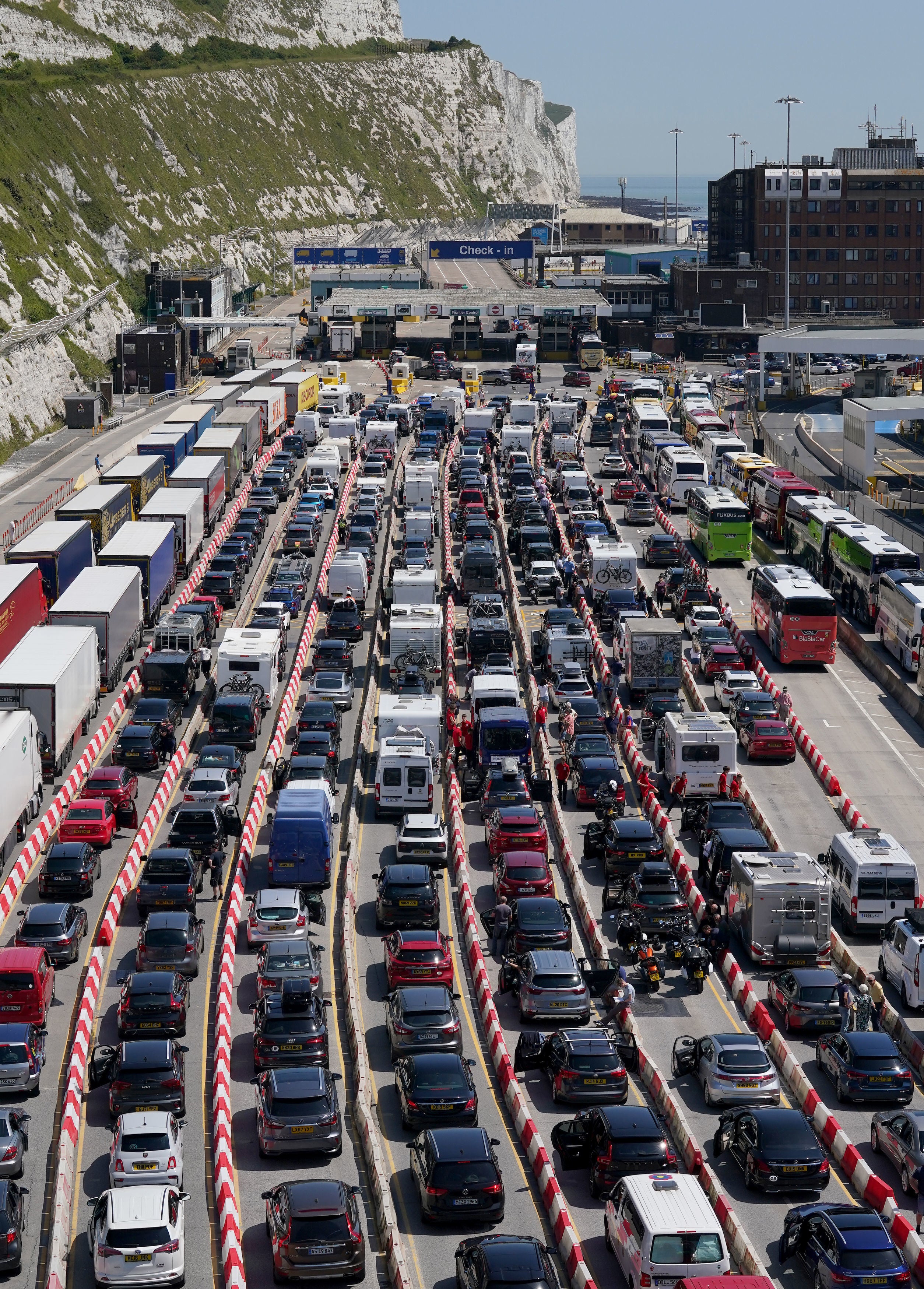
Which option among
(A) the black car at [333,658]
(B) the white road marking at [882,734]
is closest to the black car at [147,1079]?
(A) the black car at [333,658]

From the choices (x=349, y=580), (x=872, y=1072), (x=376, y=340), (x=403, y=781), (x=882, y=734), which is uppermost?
(x=376, y=340)

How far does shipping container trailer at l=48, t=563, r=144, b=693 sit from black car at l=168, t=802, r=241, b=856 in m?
12.4

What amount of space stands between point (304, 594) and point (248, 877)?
93.2ft

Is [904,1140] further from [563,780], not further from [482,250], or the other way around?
[482,250]

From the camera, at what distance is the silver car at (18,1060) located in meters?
32.0

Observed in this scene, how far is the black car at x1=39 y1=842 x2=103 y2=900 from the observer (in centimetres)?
4128

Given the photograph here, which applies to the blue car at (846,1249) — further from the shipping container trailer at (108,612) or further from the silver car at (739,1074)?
the shipping container trailer at (108,612)

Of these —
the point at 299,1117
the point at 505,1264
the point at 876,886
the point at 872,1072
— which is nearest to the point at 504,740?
the point at 876,886

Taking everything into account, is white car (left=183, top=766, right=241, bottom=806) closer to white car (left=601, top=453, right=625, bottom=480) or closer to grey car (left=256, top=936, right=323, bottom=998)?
grey car (left=256, top=936, right=323, bottom=998)

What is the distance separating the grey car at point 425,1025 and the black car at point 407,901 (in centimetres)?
573

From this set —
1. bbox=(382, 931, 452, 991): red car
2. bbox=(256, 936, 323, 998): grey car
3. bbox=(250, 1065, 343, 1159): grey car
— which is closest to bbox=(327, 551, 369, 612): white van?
bbox=(256, 936, 323, 998): grey car

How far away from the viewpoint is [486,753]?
49.7 meters

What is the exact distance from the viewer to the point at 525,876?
4097 cm

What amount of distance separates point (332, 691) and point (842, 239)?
123332 mm
